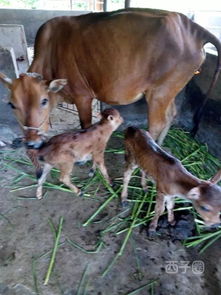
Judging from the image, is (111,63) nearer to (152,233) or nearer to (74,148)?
(74,148)

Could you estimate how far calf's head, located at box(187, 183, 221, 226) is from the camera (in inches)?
77.4

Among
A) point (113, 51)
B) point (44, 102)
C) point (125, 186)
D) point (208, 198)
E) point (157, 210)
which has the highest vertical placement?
point (113, 51)

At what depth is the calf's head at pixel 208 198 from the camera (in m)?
1.97

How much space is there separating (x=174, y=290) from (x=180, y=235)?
1.76 ft

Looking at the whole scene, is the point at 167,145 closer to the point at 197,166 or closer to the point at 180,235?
the point at 197,166

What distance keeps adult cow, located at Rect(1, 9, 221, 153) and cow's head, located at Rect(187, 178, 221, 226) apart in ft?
4.62

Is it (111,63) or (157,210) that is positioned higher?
(111,63)

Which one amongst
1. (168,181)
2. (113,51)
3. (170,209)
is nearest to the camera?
(168,181)

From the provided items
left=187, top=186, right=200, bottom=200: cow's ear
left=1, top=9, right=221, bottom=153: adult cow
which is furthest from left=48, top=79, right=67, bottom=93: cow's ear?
left=187, top=186, right=200, bottom=200: cow's ear

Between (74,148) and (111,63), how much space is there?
113 centimetres

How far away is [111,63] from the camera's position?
10.5 feet

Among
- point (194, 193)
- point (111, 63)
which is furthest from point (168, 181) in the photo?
point (111, 63)

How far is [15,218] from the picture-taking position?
2.78m

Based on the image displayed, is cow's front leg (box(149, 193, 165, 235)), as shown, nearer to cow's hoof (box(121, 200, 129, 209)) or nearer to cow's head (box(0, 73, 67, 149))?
cow's hoof (box(121, 200, 129, 209))
